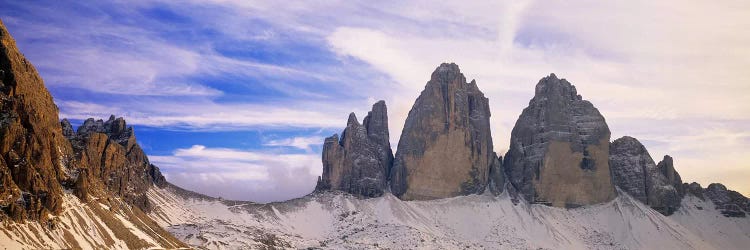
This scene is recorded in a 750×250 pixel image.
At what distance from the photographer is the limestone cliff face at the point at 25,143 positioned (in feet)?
407

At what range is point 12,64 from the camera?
133750mm

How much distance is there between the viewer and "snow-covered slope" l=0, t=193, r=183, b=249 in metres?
118

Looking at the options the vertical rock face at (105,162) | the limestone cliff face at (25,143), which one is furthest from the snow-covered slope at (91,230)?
the vertical rock face at (105,162)

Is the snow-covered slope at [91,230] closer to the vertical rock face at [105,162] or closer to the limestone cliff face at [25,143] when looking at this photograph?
the limestone cliff face at [25,143]

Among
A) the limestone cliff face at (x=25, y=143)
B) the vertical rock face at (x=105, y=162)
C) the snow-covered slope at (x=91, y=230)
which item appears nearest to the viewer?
the snow-covered slope at (x=91, y=230)

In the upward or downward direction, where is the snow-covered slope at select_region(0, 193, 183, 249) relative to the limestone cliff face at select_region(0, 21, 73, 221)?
downward

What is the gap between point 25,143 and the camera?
5177 inches

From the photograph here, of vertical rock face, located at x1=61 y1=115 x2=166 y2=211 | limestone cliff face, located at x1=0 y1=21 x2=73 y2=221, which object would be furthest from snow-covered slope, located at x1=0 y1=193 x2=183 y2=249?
vertical rock face, located at x1=61 y1=115 x2=166 y2=211

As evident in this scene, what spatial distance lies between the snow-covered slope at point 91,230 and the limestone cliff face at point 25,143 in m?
2.93

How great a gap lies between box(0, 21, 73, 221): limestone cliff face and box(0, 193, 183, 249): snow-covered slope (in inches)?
115

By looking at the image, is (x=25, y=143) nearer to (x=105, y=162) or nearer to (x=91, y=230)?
(x=91, y=230)

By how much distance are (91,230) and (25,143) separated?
21.0 m

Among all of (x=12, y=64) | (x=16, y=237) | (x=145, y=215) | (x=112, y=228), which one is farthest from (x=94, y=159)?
(x=16, y=237)

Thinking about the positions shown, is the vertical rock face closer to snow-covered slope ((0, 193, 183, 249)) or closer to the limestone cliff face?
snow-covered slope ((0, 193, 183, 249))
